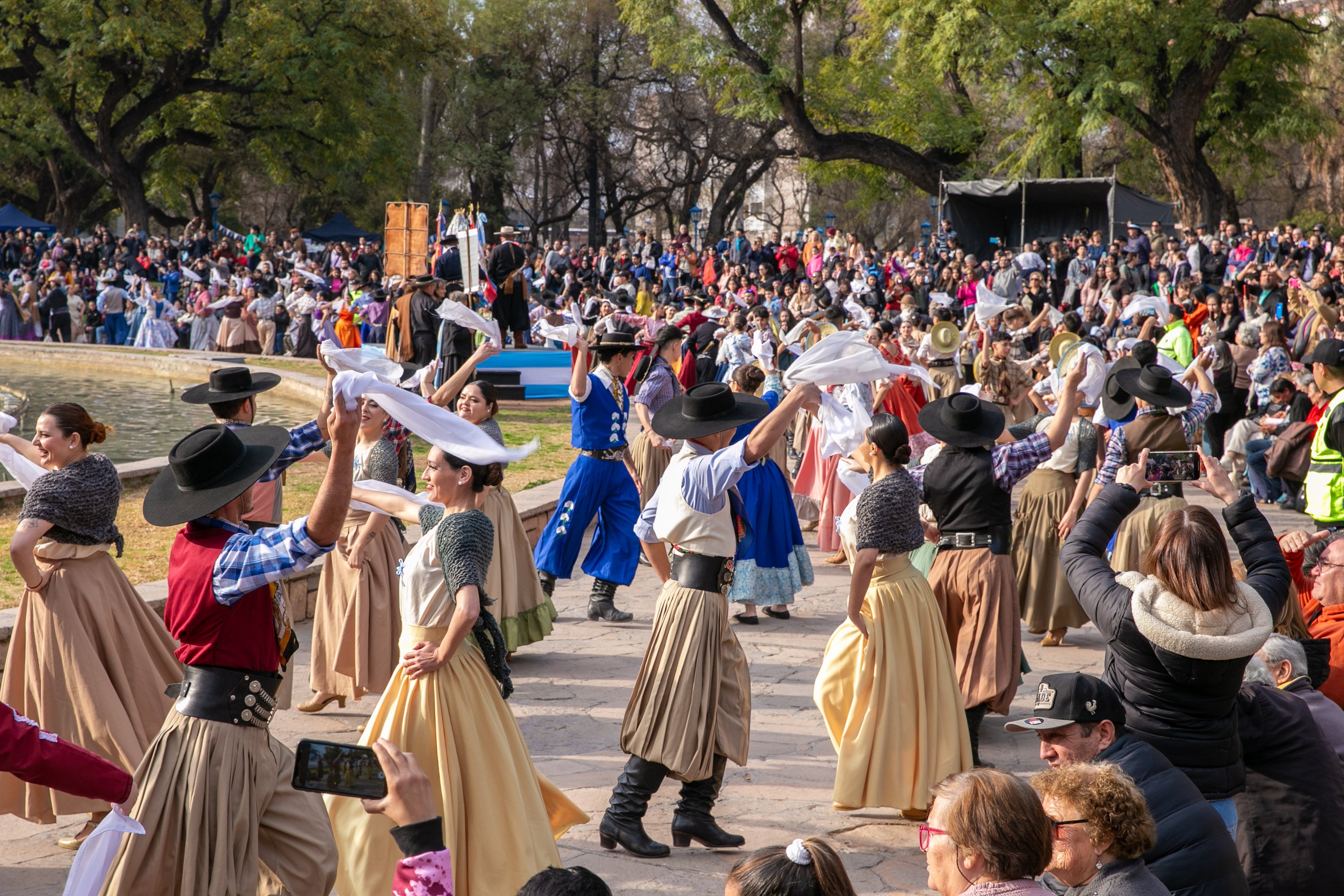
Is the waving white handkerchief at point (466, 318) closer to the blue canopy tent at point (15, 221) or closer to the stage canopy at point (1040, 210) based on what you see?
the stage canopy at point (1040, 210)

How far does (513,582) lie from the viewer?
683 cm

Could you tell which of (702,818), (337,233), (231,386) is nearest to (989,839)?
(702,818)

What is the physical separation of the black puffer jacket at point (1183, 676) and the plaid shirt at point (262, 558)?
2.24m

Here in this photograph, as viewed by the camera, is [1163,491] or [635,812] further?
[1163,491]

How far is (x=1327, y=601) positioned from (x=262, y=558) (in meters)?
3.88

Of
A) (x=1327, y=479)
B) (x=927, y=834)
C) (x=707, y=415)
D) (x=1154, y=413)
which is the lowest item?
(x=927, y=834)

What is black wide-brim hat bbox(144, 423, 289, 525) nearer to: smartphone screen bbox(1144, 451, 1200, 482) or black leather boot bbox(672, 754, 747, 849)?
black leather boot bbox(672, 754, 747, 849)

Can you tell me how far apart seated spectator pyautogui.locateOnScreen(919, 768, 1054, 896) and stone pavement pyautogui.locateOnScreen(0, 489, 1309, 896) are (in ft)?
6.31

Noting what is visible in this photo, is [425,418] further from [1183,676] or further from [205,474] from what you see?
[1183,676]

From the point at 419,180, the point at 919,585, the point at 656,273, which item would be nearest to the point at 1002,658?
the point at 919,585

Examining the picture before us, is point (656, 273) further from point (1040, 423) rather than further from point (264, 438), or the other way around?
point (264, 438)

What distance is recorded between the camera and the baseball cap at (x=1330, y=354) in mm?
7207

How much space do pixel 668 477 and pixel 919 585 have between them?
1.13 meters

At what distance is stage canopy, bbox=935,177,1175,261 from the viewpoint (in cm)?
2614
